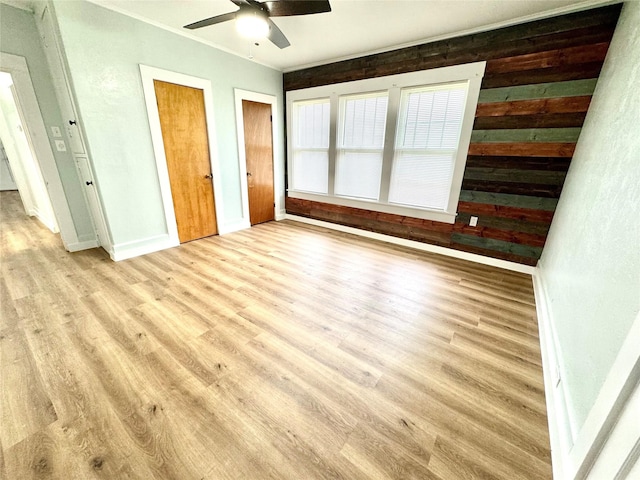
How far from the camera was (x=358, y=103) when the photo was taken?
3.75m

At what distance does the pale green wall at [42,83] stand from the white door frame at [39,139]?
0.04m

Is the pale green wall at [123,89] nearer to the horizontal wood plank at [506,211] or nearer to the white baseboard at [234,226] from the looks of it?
the white baseboard at [234,226]

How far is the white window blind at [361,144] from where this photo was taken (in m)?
3.62

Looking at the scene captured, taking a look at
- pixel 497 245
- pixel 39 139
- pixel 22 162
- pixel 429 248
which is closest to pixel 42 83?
pixel 39 139

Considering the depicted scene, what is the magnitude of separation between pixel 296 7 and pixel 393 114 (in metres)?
1.94

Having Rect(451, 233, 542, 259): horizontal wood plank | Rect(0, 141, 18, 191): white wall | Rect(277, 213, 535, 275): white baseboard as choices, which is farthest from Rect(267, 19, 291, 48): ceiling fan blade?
Rect(0, 141, 18, 191): white wall

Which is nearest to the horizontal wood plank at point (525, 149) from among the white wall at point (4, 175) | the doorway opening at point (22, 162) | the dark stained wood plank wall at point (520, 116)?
the dark stained wood plank wall at point (520, 116)

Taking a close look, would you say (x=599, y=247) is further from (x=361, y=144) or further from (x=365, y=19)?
(x=361, y=144)

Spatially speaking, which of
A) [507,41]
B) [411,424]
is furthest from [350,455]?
[507,41]

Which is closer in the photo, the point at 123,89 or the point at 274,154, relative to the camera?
the point at 123,89

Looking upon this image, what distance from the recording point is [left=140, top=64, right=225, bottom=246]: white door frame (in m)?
2.92

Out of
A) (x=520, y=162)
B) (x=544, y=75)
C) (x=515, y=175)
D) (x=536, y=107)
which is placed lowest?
(x=515, y=175)

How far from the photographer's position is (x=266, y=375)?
60.4 inches

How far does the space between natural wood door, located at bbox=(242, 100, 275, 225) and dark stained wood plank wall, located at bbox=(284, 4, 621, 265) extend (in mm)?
1948
